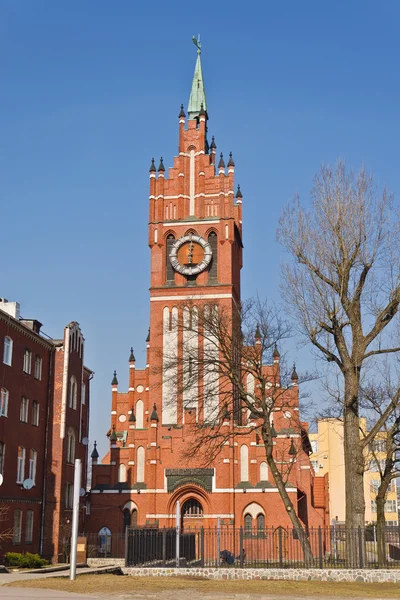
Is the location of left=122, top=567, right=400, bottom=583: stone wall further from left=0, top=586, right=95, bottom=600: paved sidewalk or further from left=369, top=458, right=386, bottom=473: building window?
left=369, top=458, right=386, bottom=473: building window

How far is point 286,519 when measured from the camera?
50281 mm

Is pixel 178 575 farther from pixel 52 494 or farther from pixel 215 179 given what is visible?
pixel 215 179

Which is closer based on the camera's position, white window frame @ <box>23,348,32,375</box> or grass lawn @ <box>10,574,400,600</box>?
grass lawn @ <box>10,574,400,600</box>

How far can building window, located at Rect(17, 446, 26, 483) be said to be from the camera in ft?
129

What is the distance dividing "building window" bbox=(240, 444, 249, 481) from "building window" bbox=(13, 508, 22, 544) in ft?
57.5

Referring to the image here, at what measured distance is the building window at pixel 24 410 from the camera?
132ft

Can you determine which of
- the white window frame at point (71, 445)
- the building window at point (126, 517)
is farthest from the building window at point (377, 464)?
the white window frame at point (71, 445)

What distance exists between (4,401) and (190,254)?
72.7ft

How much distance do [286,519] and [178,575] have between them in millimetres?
22626

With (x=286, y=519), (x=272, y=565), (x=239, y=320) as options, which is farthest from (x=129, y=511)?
(x=272, y=565)

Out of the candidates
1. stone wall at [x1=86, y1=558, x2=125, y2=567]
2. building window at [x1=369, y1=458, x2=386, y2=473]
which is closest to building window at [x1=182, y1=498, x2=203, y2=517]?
building window at [x1=369, y1=458, x2=386, y2=473]

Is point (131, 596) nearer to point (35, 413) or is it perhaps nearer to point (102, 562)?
point (102, 562)

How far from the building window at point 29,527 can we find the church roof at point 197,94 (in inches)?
1360

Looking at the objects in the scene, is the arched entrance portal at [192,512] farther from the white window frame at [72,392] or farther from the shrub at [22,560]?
the shrub at [22,560]
